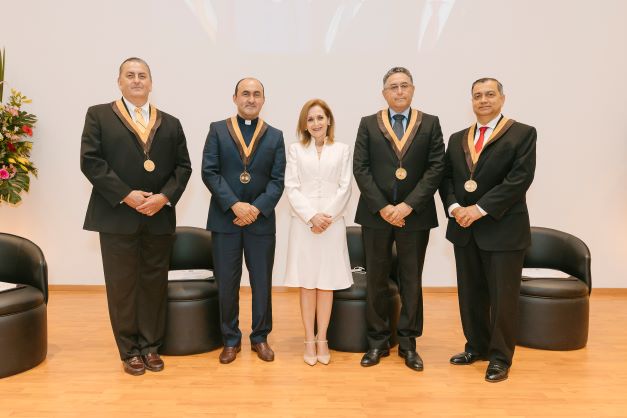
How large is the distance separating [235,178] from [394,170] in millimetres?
1074

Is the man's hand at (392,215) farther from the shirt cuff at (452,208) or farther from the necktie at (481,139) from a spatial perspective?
the necktie at (481,139)

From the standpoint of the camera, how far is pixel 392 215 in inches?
132

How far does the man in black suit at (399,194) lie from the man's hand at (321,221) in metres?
0.25

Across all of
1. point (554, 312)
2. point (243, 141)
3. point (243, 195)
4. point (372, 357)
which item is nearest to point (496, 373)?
point (372, 357)

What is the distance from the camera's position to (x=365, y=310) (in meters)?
3.75

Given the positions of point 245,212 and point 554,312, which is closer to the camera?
point 245,212

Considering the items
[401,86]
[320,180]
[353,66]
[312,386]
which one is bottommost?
[312,386]

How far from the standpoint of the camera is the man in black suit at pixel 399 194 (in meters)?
3.40

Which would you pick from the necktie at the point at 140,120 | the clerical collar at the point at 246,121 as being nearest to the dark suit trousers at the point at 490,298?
the clerical collar at the point at 246,121

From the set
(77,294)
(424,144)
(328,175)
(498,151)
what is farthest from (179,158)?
(77,294)

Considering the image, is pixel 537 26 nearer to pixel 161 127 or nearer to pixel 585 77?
pixel 585 77

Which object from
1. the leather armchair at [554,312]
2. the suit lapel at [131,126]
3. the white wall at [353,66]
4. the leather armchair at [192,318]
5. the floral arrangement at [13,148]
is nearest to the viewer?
the suit lapel at [131,126]

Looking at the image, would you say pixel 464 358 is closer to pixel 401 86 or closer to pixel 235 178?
pixel 401 86

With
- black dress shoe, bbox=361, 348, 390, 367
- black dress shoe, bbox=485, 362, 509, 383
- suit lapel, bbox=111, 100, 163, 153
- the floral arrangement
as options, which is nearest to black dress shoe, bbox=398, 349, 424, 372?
black dress shoe, bbox=361, 348, 390, 367
